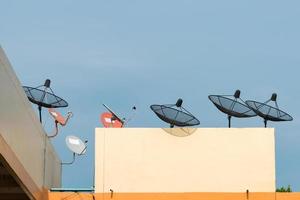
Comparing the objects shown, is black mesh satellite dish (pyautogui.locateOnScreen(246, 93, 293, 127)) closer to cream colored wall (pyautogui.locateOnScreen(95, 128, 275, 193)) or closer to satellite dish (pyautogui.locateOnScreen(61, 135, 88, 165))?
cream colored wall (pyautogui.locateOnScreen(95, 128, 275, 193))

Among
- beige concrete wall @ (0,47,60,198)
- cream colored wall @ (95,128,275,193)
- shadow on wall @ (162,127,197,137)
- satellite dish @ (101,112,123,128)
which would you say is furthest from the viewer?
satellite dish @ (101,112,123,128)

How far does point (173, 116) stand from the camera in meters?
22.9

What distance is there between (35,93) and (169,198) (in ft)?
17.6

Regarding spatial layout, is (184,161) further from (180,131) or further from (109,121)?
(109,121)

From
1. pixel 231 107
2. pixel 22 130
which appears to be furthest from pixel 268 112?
pixel 22 130

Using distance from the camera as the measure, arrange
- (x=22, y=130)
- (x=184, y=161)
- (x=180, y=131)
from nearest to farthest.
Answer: (x=22, y=130) → (x=184, y=161) → (x=180, y=131)

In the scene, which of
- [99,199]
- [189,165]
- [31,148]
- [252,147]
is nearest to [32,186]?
[31,148]

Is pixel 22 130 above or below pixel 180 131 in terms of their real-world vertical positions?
below

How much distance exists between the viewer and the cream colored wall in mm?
22422

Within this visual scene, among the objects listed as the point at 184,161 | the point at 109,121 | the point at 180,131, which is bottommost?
the point at 184,161

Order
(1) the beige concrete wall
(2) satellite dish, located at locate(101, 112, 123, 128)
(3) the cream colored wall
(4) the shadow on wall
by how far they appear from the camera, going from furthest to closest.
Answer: (2) satellite dish, located at locate(101, 112, 123, 128)
(4) the shadow on wall
(3) the cream colored wall
(1) the beige concrete wall

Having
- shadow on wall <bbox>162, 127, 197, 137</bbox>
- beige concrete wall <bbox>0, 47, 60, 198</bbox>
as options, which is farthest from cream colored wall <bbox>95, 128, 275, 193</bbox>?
beige concrete wall <bbox>0, 47, 60, 198</bbox>

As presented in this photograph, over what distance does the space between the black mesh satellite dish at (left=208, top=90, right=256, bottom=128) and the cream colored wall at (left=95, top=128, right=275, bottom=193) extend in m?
0.62

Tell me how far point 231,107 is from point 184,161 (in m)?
2.06
